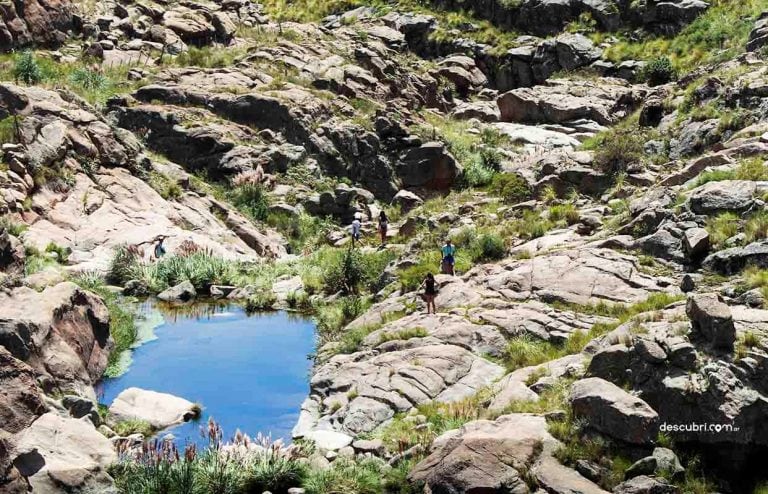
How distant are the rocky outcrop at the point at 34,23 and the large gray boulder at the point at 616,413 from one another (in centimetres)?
3577

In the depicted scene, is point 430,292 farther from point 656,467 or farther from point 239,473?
point 656,467

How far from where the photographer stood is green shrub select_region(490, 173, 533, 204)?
100 feet

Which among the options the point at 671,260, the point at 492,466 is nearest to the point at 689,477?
the point at 492,466

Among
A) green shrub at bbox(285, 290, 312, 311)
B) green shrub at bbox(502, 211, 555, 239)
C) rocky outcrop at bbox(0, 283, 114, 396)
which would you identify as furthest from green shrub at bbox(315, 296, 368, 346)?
rocky outcrop at bbox(0, 283, 114, 396)

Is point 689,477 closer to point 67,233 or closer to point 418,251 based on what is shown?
point 418,251

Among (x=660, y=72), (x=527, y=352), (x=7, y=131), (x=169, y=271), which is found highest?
(x=660, y=72)

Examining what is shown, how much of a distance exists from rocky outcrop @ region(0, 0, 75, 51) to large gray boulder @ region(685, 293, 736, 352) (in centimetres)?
3615

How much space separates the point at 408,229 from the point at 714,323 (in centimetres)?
1909

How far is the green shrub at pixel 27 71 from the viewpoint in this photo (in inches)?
1366

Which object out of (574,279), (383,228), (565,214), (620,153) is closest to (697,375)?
(574,279)

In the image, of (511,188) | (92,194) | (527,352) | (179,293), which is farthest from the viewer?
(511,188)

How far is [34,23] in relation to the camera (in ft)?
131

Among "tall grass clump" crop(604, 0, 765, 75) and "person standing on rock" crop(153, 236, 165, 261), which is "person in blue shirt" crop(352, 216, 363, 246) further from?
"tall grass clump" crop(604, 0, 765, 75)

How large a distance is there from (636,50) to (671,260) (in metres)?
30.7
